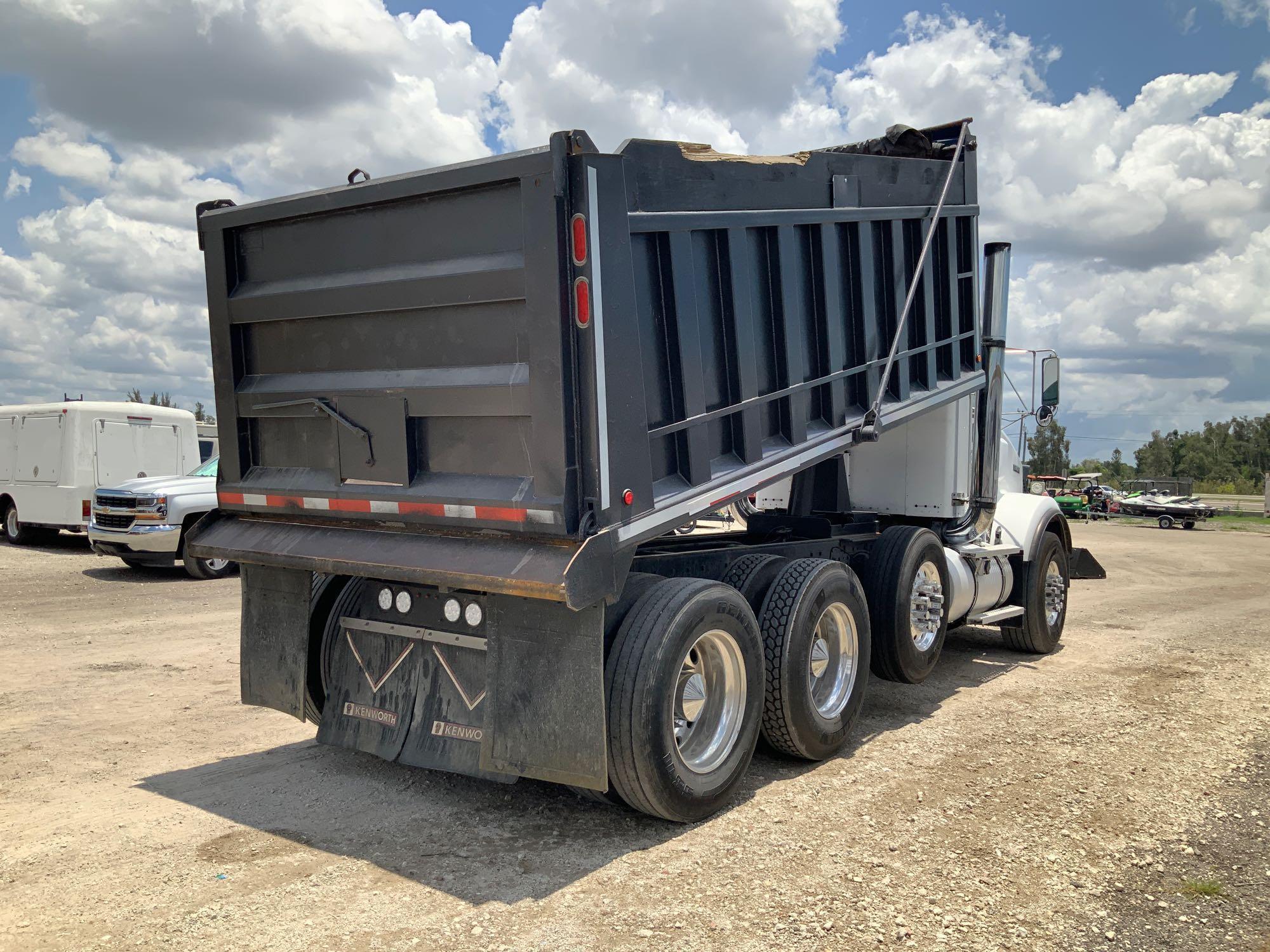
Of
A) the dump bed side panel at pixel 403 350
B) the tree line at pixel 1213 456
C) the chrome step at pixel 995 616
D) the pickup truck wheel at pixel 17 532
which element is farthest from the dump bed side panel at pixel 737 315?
the tree line at pixel 1213 456

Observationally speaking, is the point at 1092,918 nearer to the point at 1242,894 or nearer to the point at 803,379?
the point at 1242,894

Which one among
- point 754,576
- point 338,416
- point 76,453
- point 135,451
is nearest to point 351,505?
point 338,416

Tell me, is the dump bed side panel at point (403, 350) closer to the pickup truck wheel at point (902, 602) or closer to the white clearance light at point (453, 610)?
the white clearance light at point (453, 610)

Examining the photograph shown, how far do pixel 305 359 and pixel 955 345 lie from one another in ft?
16.2

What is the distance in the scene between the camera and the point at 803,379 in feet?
19.4

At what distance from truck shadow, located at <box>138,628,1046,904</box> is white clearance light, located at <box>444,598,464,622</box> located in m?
0.94

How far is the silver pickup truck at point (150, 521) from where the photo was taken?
47.5 feet

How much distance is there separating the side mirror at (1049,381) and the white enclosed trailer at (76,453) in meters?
15.1

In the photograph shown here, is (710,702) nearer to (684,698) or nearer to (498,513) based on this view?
(684,698)

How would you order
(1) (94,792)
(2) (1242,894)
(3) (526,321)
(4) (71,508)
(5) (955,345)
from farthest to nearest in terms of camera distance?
(4) (71,508)
(5) (955,345)
(1) (94,792)
(3) (526,321)
(2) (1242,894)

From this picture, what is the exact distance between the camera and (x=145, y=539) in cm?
1443

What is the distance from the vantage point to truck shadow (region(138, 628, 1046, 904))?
428 centimetres

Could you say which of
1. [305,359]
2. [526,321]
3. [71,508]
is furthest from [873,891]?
[71,508]

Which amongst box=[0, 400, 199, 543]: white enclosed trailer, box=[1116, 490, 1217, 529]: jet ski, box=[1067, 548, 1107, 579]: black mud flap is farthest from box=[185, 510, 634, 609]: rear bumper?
box=[1116, 490, 1217, 529]: jet ski
